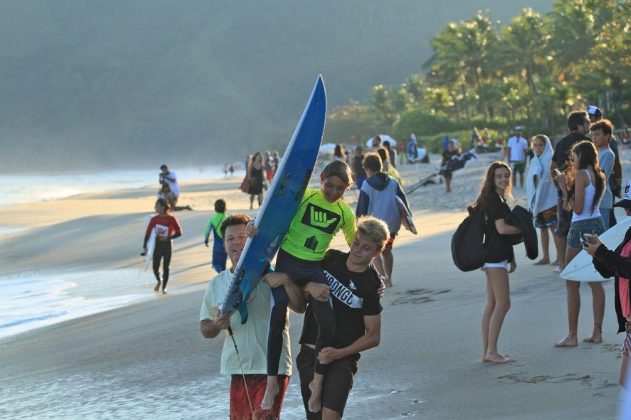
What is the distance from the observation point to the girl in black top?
795 centimetres

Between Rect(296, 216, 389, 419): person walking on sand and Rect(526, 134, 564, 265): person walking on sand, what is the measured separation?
7.27 metres

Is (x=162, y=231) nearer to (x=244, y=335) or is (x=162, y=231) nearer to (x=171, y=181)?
(x=244, y=335)

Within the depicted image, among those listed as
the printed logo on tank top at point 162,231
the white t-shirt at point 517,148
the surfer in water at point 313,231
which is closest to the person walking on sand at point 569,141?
the surfer in water at point 313,231

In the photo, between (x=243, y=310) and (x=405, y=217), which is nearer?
(x=243, y=310)

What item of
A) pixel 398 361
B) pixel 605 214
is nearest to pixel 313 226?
pixel 398 361

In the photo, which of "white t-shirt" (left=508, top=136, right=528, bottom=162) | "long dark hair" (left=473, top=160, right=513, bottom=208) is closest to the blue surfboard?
"long dark hair" (left=473, top=160, right=513, bottom=208)

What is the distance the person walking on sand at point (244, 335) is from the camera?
18.0ft

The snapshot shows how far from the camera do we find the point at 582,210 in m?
8.36

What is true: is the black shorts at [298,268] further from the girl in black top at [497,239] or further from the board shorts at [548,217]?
the board shorts at [548,217]

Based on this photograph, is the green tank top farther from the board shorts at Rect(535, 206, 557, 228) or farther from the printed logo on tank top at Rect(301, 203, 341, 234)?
the board shorts at Rect(535, 206, 557, 228)

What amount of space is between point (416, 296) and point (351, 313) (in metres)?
6.18

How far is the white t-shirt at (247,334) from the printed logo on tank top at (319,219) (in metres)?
0.61

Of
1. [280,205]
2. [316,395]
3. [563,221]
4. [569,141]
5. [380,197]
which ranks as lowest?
[316,395]

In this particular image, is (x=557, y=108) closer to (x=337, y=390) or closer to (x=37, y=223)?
(x=37, y=223)
